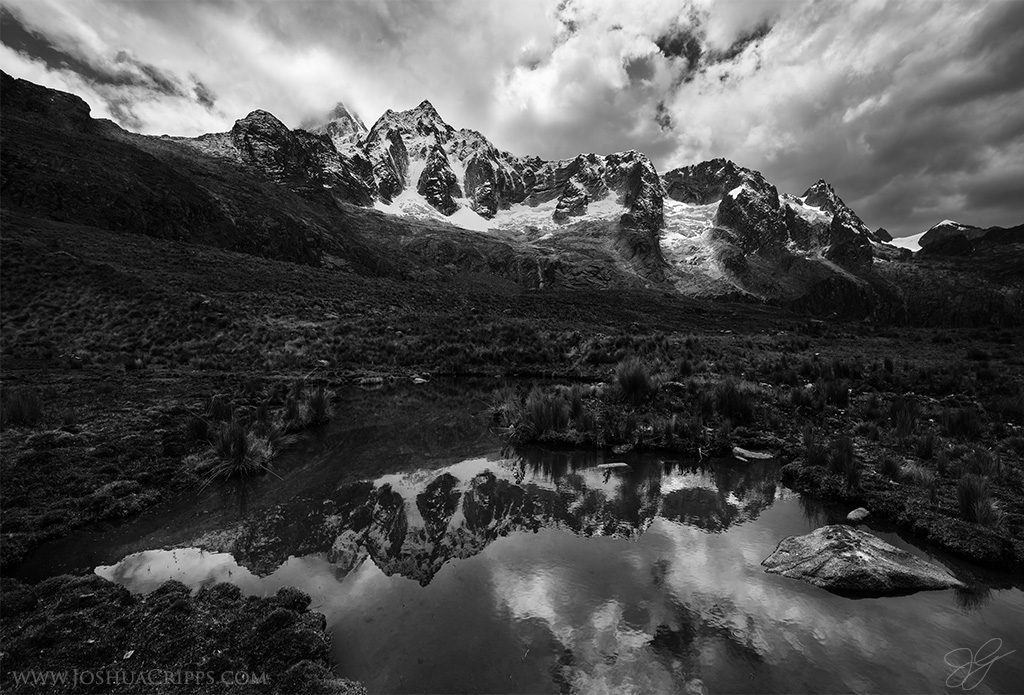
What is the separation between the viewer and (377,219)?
12094 cm

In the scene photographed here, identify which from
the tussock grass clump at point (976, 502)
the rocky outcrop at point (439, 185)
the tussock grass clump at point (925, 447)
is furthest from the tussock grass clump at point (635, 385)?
the rocky outcrop at point (439, 185)

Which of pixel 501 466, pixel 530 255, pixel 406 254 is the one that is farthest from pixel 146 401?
pixel 530 255

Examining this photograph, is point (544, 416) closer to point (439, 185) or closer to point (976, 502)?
point (976, 502)

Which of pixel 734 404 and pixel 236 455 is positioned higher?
pixel 734 404

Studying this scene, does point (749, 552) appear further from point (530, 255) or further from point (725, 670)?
point (530, 255)

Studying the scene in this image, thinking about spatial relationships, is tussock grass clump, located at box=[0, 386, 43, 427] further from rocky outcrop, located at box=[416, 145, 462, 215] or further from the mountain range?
rocky outcrop, located at box=[416, 145, 462, 215]

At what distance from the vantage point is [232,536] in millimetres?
5898

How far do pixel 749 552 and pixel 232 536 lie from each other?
688cm

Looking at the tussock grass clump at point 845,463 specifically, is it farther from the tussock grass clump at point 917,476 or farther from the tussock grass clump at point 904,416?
the tussock grass clump at point 904,416

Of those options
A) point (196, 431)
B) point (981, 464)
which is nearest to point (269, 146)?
point (196, 431)

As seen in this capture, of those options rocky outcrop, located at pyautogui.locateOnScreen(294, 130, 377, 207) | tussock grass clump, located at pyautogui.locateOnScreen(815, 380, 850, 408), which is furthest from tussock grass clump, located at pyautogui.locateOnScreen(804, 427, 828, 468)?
rocky outcrop, located at pyautogui.locateOnScreen(294, 130, 377, 207)
